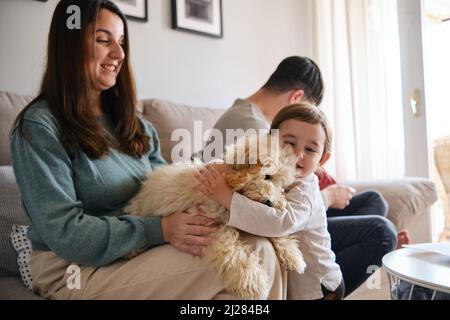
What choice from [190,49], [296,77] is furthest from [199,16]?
[296,77]

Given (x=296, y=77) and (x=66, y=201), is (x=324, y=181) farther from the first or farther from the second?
(x=66, y=201)

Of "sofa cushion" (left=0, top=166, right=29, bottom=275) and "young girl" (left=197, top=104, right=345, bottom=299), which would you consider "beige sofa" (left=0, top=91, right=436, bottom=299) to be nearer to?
"sofa cushion" (left=0, top=166, right=29, bottom=275)

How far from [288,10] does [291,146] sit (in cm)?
201

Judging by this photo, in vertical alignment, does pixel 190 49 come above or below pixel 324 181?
above

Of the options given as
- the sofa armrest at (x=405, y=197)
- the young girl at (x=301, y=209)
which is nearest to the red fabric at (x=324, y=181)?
the sofa armrest at (x=405, y=197)

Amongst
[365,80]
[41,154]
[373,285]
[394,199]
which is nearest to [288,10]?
[365,80]

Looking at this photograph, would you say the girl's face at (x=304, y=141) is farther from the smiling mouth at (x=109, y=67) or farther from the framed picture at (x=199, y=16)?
the framed picture at (x=199, y=16)

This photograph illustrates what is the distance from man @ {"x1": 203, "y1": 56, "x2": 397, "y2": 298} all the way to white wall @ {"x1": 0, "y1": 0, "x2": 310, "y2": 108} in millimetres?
662

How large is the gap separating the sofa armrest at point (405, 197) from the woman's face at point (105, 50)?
1.29 m

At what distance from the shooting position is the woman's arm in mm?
854

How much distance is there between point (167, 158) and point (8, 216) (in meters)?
0.72

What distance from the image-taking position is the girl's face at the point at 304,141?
3.40 feet

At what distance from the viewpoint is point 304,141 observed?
3.41ft
